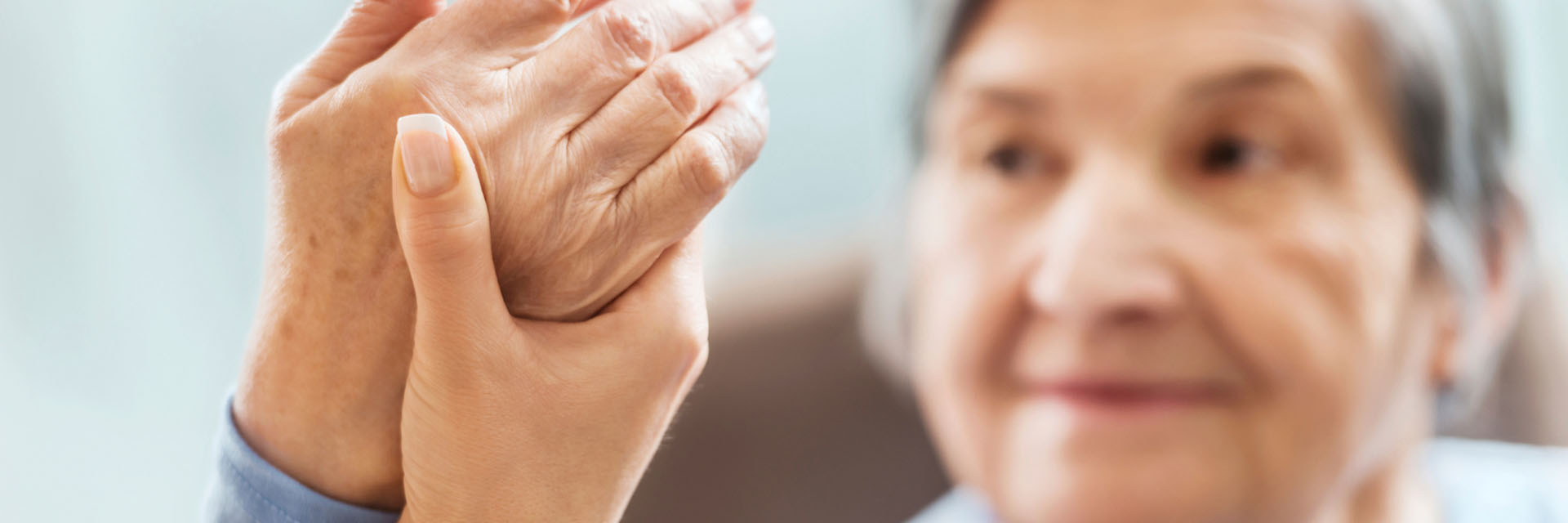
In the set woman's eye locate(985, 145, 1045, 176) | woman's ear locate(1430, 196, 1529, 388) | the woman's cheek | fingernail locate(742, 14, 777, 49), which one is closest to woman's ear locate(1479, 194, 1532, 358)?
woman's ear locate(1430, 196, 1529, 388)

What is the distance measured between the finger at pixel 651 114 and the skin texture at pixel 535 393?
46 millimetres

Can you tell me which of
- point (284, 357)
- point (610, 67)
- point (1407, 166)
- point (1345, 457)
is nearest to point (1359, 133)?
point (1407, 166)

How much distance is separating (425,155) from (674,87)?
0.32 ft

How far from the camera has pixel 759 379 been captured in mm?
1061

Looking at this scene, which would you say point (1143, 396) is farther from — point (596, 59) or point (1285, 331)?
point (596, 59)

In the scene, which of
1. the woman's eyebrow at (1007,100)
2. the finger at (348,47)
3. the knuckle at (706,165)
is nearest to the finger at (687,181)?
the knuckle at (706,165)

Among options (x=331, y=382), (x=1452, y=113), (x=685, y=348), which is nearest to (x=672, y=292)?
(x=685, y=348)

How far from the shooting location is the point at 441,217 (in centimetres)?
36

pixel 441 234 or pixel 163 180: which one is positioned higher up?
pixel 441 234

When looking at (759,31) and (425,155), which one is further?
(759,31)

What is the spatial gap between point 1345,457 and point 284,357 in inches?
20.8

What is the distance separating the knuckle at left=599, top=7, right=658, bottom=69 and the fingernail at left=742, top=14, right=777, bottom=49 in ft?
0.19

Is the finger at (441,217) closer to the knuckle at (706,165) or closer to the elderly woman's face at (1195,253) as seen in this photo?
the knuckle at (706,165)

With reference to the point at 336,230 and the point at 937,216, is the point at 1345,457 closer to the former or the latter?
the point at 937,216
